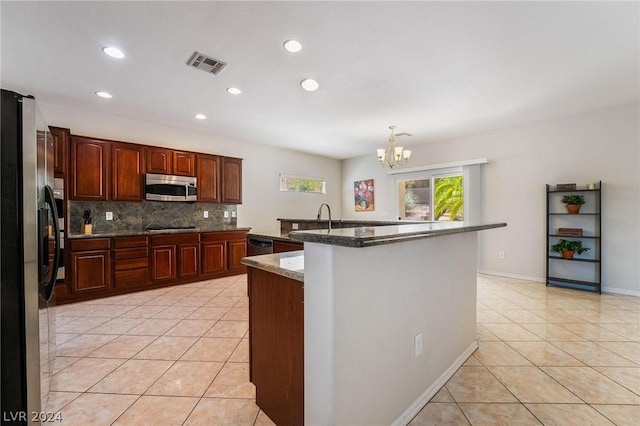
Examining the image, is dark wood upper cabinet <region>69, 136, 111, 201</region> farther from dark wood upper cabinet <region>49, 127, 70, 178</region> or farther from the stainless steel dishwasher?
the stainless steel dishwasher

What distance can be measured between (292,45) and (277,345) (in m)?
2.35

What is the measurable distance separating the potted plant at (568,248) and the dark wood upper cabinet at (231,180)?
17.6 ft

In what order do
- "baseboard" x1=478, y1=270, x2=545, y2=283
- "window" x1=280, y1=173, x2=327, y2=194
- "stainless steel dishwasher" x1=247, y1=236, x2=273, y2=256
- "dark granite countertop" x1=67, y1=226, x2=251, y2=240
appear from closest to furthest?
"stainless steel dishwasher" x1=247, y1=236, x2=273, y2=256 → "dark granite countertop" x1=67, y1=226, x2=251, y2=240 → "baseboard" x1=478, y1=270, x2=545, y2=283 → "window" x1=280, y1=173, x2=327, y2=194

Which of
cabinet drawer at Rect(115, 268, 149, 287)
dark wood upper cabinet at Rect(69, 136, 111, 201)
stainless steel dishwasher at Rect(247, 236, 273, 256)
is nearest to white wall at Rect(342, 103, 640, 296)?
stainless steel dishwasher at Rect(247, 236, 273, 256)

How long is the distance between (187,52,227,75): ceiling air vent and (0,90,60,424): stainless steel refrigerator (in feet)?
5.37

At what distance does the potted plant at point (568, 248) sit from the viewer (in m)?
4.03

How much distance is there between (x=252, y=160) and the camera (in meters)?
5.87

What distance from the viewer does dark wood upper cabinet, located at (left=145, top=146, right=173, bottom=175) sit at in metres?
4.33

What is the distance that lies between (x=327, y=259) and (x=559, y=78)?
3655 millimetres

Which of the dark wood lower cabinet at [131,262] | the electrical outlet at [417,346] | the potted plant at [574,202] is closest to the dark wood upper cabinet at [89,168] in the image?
the dark wood lower cabinet at [131,262]

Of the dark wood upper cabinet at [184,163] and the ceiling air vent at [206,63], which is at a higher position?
the ceiling air vent at [206,63]

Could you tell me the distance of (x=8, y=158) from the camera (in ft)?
3.79

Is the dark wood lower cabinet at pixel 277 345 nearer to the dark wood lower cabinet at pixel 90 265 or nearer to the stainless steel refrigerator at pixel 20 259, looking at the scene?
the stainless steel refrigerator at pixel 20 259

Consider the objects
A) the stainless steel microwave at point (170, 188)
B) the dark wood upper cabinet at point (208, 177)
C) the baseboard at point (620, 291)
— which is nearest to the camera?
the baseboard at point (620, 291)
